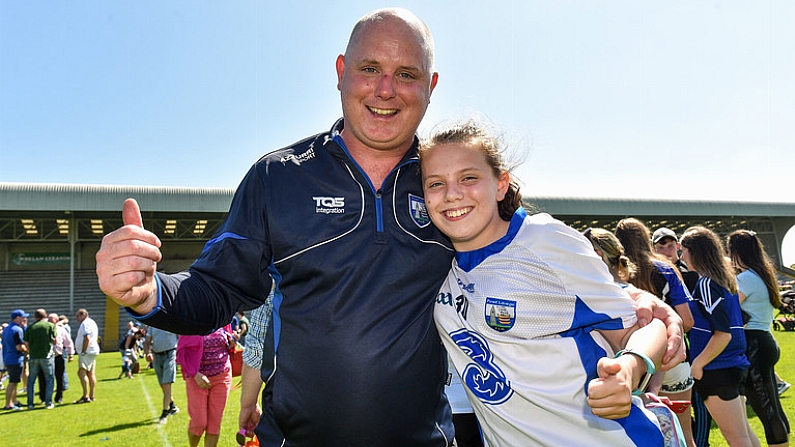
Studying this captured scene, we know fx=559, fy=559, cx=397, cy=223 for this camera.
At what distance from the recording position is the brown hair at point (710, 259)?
5312mm

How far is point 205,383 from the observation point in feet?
22.3

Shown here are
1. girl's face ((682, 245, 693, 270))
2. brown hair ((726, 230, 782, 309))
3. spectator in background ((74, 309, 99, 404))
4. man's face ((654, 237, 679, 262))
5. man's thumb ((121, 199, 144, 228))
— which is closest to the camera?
man's thumb ((121, 199, 144, 228))

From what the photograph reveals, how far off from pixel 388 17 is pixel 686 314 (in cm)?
418

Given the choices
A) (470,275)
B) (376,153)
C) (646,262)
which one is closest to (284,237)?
(376,153)

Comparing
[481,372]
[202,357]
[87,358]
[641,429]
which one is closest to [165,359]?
[202,357]

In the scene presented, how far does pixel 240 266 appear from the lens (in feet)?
7.20

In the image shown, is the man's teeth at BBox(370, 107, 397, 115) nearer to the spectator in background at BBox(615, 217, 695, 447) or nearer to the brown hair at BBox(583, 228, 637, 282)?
the brown hair at BBox(583, 228, 637, 282)

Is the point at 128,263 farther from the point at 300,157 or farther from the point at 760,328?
the point at 760,328

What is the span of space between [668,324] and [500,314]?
2.59 feet

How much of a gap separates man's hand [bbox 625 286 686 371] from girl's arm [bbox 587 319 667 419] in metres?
0.10

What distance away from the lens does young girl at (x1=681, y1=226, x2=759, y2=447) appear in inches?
200

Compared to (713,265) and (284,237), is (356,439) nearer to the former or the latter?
(284,237)

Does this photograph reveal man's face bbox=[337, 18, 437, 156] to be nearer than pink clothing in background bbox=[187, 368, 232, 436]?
Yes

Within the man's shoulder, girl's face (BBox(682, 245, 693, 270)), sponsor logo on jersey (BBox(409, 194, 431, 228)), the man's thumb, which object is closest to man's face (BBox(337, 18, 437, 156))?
the man's shoulder
